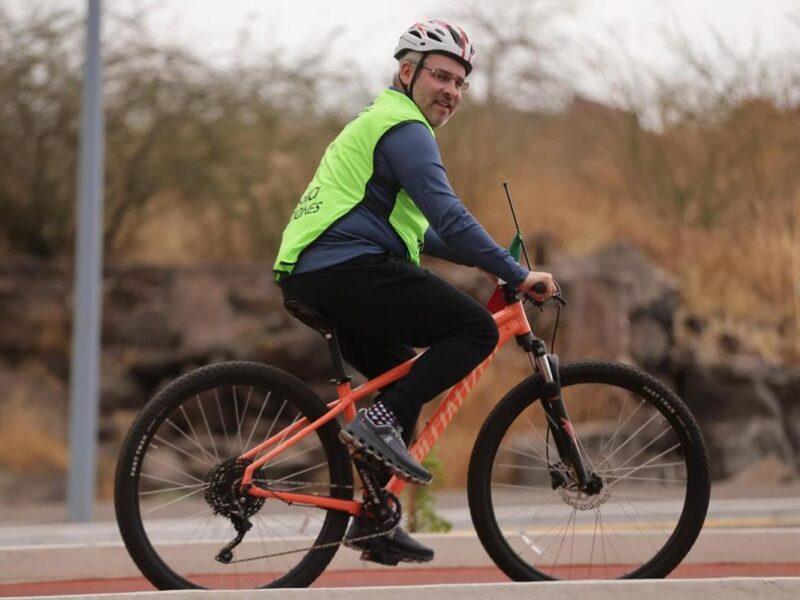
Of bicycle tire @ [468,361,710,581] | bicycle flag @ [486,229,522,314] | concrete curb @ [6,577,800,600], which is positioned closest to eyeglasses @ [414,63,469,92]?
bicycle flag @ [486,229,522,314]

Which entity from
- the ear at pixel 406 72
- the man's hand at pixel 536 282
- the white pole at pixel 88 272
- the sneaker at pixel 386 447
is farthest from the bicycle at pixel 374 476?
the white pole at pixel 88 272

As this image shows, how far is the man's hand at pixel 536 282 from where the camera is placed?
213 inches

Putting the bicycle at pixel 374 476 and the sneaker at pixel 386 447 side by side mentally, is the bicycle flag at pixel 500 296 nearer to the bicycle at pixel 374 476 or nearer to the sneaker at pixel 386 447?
the bicycle at pixel 374 476

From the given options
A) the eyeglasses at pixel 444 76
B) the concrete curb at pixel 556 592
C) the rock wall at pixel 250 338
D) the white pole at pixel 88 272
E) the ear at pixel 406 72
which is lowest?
the concrete curb at pixel 556 592

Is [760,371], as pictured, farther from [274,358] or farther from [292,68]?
[292,68]

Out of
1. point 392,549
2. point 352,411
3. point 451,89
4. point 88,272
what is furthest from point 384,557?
point 88,272

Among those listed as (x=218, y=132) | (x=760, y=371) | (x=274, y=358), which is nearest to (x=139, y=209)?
(x=218, y=132)

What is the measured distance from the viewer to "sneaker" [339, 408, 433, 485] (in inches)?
209

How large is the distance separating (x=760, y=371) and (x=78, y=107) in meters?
7.63

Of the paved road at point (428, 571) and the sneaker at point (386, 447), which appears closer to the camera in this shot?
the sneaker at point (386, 447)

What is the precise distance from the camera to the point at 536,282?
541 cm

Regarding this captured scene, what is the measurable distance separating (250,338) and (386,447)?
1095 cm

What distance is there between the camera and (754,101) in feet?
60.6

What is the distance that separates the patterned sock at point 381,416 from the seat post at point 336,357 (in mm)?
157
